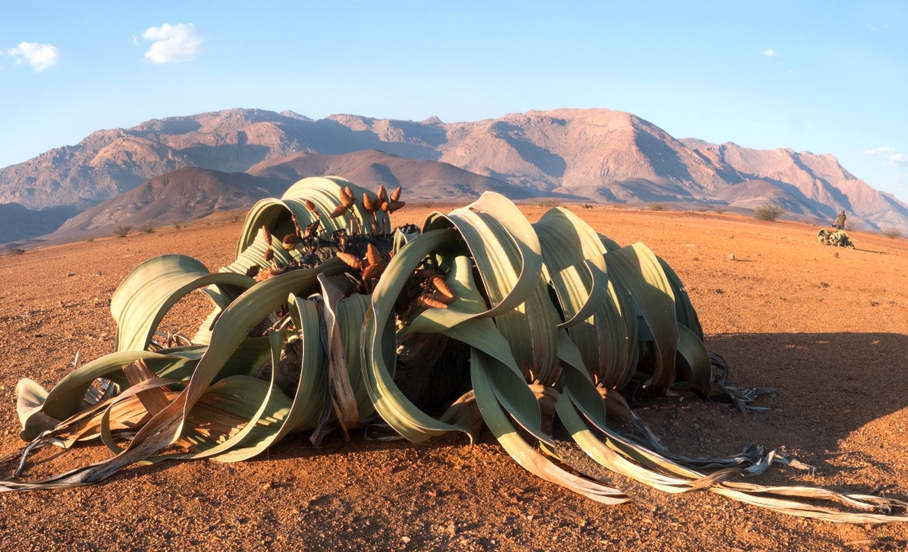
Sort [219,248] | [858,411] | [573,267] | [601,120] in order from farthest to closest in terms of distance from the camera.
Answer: [601,120]
[219,248]
[858,411]
[573,267]

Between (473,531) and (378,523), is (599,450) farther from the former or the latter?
(378,523)

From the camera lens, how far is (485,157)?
126m

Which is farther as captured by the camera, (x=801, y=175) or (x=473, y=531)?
(x=801, y=175)

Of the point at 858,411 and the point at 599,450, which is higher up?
the point at 599,450

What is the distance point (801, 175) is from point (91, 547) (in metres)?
180

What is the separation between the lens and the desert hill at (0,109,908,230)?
104312 mm

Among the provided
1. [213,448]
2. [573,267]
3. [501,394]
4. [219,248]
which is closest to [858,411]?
[573,267]

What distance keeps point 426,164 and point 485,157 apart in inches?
1350

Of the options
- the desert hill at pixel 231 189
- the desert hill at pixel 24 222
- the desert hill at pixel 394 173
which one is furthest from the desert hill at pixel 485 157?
the desert hill at pixel 24 222

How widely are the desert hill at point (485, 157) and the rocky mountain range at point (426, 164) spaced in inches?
11.1

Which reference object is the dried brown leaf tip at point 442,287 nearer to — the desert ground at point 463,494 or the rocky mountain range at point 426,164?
the desert ground at point 463,494

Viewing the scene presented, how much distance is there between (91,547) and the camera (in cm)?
161

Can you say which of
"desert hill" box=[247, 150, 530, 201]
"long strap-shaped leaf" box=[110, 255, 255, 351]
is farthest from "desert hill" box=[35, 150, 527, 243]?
"long strap-shaped leaf" box=[110, 255, 255, 351]

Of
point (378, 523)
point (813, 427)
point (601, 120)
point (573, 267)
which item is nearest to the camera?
point (378, 523)
